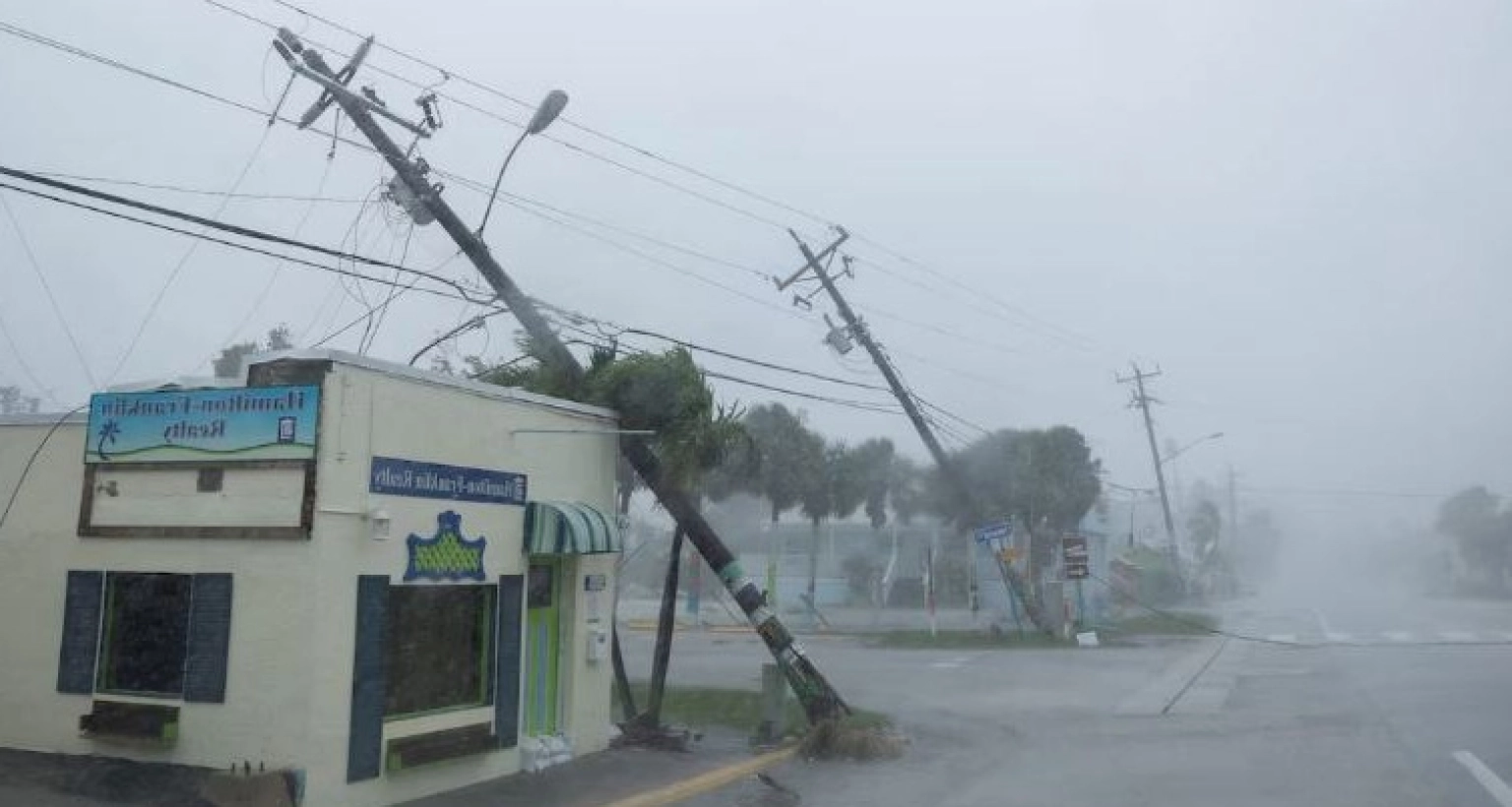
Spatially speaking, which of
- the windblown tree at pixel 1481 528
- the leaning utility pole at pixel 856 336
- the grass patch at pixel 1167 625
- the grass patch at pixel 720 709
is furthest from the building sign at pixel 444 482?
the windblown tree at pixel 1481 528

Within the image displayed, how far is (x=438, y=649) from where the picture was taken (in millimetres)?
11180

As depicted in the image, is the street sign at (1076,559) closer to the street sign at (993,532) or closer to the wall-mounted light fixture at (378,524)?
the street sign at (993,532)

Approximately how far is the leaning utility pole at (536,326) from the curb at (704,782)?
1192 mm

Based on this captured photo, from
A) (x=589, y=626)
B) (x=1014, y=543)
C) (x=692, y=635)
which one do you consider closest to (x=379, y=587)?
(x=589, y=626)

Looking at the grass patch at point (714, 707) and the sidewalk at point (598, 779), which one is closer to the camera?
the sidewalk at point (598, 779)

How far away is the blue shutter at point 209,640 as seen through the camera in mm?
9828

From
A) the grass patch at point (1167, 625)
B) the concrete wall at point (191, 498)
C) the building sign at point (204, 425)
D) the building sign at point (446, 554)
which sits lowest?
the grass patch at point (1167, 625)

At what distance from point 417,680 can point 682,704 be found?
25.0 feet

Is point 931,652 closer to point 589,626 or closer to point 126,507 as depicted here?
point 589,626

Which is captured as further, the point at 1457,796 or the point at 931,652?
the point at 931,652

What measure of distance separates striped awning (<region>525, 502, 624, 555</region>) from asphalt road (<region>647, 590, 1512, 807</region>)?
104 inches

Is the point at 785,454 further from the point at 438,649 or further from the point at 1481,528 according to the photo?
the point at 1481,528

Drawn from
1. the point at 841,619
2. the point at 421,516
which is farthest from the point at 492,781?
the point at 841,619

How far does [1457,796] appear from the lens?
10391mm
